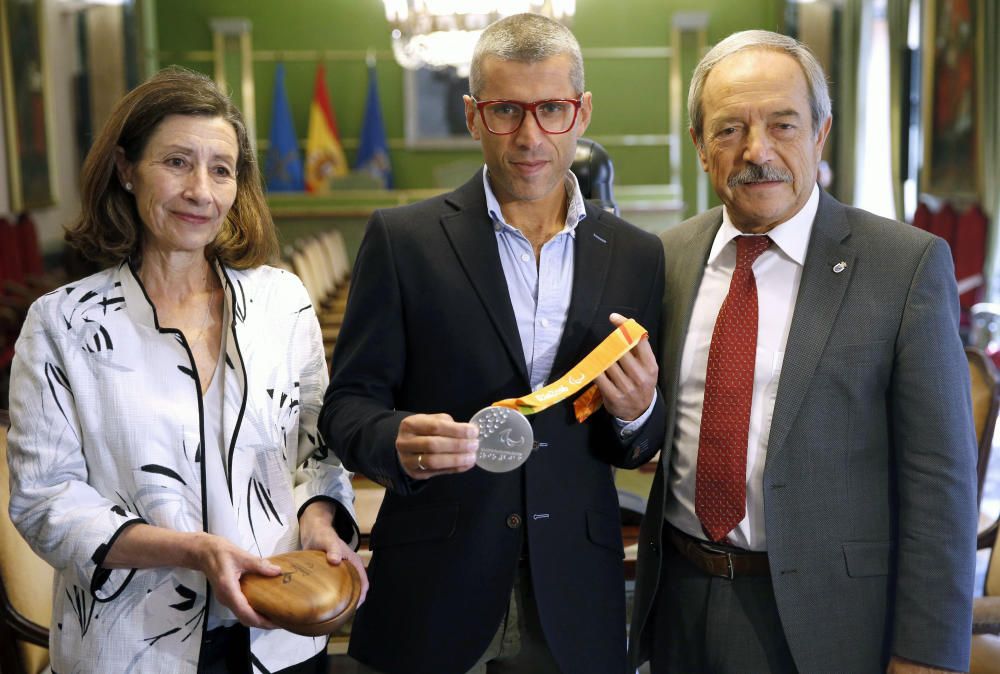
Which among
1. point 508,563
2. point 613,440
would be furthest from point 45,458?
point 613,440

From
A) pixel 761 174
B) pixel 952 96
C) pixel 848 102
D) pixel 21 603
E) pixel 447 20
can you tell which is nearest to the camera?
pixel 761 174

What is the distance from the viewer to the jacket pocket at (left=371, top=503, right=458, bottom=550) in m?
1.84

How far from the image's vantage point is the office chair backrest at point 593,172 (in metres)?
2.57

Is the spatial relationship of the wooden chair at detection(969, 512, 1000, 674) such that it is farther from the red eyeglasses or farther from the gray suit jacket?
the red eyeglasses

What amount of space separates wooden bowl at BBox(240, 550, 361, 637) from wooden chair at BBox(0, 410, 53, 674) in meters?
1.00

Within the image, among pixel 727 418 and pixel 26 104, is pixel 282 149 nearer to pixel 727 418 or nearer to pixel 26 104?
pixel 26 104

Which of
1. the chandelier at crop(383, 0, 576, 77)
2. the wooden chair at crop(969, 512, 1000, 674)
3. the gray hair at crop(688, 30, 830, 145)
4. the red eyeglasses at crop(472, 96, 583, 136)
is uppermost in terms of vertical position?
the chandelier at crop(383, 0, 576, 77)

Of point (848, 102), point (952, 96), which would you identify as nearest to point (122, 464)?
point (952, 96)

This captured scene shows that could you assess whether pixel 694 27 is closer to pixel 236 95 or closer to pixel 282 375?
pixel 236 95

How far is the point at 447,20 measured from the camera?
28.3ft

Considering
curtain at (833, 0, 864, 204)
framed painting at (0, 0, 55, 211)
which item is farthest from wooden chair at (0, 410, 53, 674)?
curtain at (833, 0, 864, 204)

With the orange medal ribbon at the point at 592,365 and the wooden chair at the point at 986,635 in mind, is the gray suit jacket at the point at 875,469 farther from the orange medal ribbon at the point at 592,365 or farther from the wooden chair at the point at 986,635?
the wooden chair at the point at 986,635

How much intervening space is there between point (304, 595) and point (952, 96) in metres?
7.92

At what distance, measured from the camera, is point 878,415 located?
73.2 inches
